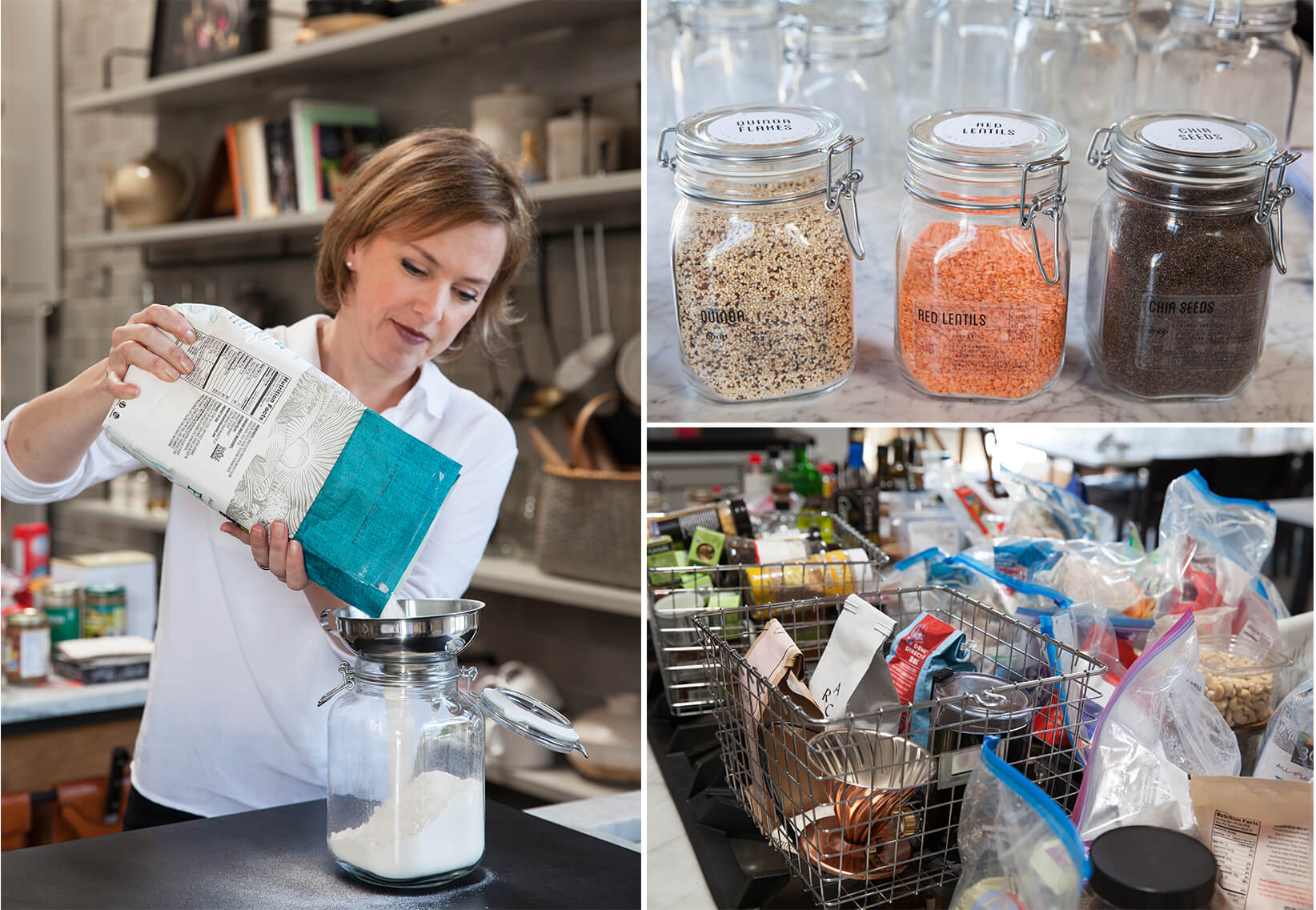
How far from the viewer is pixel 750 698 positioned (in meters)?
0.79

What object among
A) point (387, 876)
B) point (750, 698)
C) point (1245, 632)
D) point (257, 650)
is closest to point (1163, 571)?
point (1245, 632)

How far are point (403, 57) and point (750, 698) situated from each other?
2.25 m

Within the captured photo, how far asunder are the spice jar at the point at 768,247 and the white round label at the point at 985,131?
0.24 feet

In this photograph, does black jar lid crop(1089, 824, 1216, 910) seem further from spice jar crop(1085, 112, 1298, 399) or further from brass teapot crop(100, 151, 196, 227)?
brass teapot crop(100, 151, 196, 227)

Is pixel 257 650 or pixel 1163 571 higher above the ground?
pixel 1163 571

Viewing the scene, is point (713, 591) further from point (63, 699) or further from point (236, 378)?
Answer: point (63, 699)

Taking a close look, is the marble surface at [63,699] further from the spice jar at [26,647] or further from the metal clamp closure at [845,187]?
the metal clamp closure at [845,187]

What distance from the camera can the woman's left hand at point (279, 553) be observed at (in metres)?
0.90

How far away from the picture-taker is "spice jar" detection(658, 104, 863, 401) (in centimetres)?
82

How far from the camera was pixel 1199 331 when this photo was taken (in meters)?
0.78

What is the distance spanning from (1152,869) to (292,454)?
670mm

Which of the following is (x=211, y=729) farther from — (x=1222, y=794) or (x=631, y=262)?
(x=631, y=262)

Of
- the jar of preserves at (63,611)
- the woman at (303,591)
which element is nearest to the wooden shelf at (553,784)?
the jar of preserves at (63,611)

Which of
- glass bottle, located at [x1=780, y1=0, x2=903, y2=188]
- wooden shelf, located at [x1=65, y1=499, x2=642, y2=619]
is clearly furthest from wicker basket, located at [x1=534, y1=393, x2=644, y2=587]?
glass bottle, located at [x1=780, y1=0, x2=903, y2=188]
